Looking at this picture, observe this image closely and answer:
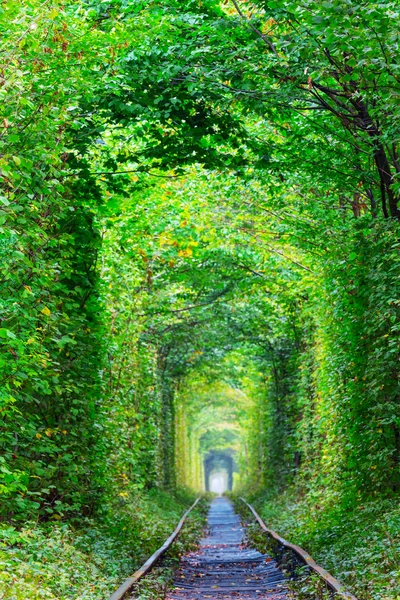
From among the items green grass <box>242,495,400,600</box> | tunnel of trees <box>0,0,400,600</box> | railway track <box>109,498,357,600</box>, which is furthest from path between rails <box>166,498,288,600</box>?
Result: tunnel of trees <box>0,0,400,600</box>

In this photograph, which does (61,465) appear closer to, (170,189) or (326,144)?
(326,144)

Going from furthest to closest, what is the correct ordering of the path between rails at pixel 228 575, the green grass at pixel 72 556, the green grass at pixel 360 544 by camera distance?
1. the path between rails at pixel 228 575
2. the green grass at pixel 360 544
3. the green grass at pixel 72 556

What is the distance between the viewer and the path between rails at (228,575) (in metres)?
9.83

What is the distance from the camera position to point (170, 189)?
16.4 meters

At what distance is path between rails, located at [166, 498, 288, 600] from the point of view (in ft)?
32.2

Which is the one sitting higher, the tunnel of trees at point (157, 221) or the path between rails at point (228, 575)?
the tunnel of trees at point (157, 221)

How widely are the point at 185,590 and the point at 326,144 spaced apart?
6458mm

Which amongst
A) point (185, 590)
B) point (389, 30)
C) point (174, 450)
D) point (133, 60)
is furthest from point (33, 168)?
point (174, 450)

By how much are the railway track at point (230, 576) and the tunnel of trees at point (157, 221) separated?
1.13 feet

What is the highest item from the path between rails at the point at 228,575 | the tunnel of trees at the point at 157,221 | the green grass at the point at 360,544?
the tunnel of trees at the point at 157,221

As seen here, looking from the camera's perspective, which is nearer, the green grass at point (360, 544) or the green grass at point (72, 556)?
the green grass at point (72, 556)

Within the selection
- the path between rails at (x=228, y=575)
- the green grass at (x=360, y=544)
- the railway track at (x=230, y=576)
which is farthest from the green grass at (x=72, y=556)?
the green grass at (x=360, y=544)

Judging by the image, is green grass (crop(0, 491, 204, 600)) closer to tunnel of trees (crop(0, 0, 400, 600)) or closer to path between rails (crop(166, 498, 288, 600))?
tunnel of trees (crop(0, 0, 400, 600))

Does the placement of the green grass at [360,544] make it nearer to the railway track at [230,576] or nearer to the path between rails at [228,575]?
the railway track at [230,576]
